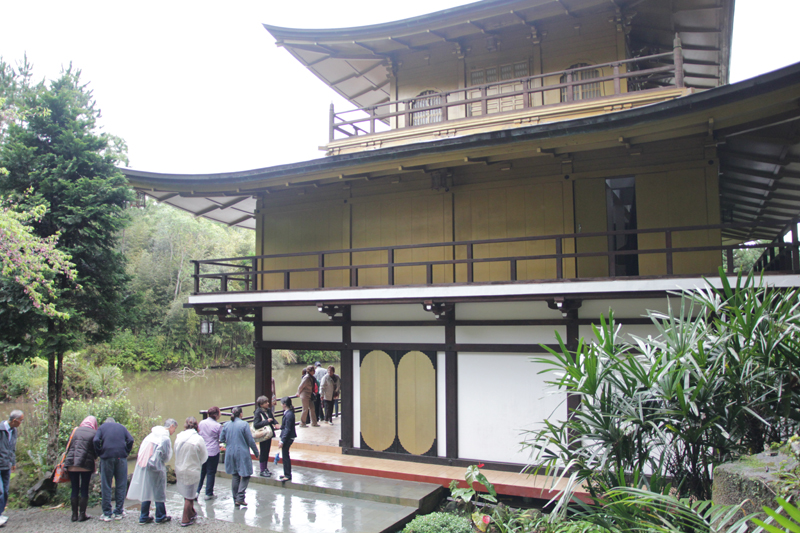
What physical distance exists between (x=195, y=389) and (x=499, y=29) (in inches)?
936

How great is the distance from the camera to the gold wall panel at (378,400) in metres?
10.8

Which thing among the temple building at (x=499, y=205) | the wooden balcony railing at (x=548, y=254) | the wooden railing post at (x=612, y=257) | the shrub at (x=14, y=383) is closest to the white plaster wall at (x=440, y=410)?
the temple building at (x=499, y=205)

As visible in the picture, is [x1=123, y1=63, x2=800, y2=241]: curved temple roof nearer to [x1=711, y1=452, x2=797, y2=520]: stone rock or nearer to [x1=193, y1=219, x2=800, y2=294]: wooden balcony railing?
[x1=193, y1=219, x2=800, y2=294]: wooden balcony railing

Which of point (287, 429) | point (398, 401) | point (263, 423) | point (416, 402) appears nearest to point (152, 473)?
point (263, 423)

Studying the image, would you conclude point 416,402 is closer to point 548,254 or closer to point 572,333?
point 572,333

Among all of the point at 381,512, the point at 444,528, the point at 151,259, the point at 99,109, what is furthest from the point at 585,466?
the point at 151,259

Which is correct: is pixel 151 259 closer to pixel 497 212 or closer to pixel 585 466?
pixel 497 212

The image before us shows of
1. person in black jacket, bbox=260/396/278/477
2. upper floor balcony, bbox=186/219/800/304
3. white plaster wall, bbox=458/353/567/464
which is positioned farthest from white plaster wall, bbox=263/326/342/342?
white plaster wall, bbox=458/353/567/464

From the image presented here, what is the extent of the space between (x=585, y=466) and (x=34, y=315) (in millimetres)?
10134

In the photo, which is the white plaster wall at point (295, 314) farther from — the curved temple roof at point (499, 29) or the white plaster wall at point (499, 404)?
the curved temple roof at point (499, 29)

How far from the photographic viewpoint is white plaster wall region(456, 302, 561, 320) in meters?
9.64

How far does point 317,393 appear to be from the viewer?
14.7 m

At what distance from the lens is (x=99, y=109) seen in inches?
445

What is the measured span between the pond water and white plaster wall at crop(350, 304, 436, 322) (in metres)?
11.8
